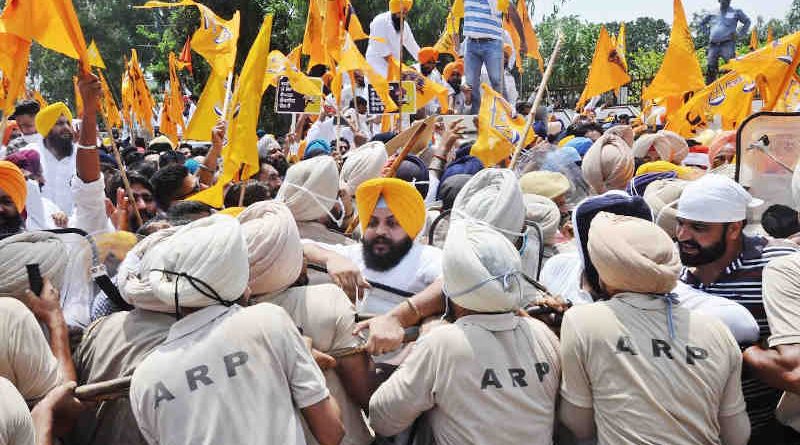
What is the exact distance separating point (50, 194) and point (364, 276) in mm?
3669

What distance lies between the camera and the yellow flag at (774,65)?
21.2 feet

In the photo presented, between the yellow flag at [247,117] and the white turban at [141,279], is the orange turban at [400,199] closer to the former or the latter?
the white turban at [141,279]

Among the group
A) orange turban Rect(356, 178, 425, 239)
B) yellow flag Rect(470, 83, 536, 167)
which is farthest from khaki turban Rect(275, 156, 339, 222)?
yellow flag Rect(470, 83, 536, 167)

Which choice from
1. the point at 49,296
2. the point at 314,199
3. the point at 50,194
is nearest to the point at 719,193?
the point at 314,199

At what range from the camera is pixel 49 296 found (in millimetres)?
2582

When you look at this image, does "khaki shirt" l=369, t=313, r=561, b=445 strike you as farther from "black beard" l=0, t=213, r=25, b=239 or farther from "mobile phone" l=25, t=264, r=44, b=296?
"black beard" l=0, t=213, r=25, b=239

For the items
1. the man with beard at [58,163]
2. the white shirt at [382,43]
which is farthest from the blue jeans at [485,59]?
the man with beard at [58,163]

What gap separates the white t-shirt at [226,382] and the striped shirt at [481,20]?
8.71 m

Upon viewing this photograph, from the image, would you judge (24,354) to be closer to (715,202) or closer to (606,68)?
(715,202)

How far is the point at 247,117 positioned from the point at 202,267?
260cm

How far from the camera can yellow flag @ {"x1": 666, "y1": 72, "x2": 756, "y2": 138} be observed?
24.9 ft

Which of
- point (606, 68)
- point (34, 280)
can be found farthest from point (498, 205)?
point (606, 68)

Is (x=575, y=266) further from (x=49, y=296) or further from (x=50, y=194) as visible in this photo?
(x=50, y=194)

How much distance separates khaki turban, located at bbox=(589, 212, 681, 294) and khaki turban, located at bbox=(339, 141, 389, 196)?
2789 millimetres
